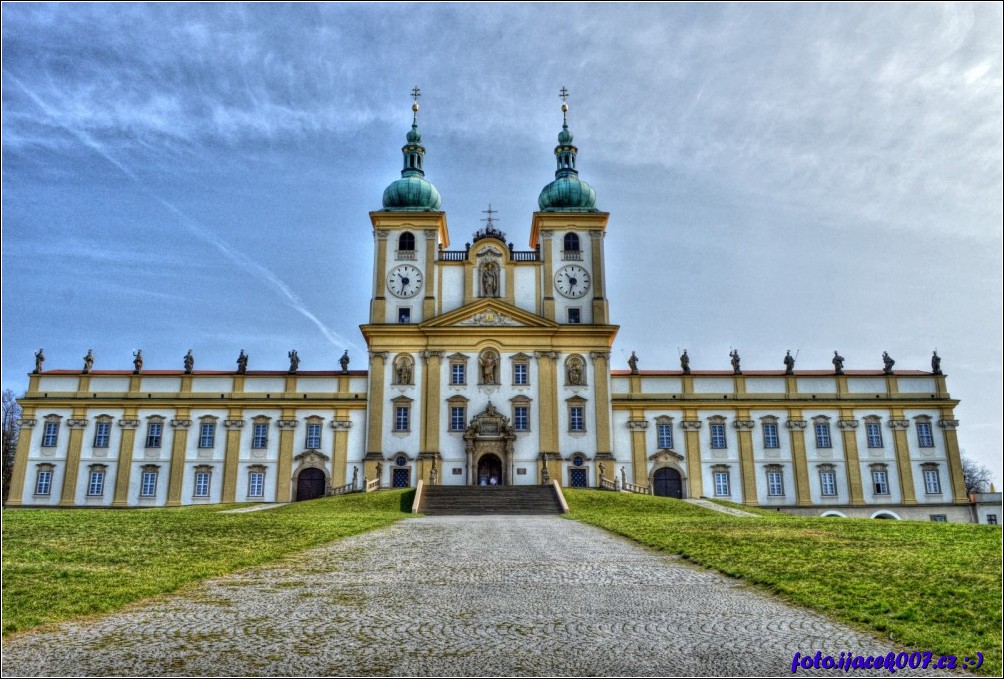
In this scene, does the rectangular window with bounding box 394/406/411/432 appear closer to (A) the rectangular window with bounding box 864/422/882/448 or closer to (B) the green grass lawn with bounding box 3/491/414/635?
→ (B) the green grass lawn with bounding box 3/491/414/635

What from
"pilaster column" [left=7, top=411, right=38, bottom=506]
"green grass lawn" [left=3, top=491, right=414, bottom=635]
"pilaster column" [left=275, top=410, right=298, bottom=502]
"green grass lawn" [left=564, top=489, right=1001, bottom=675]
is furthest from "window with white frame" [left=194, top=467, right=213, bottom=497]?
"green grass lawn" [left=564, top=489, right=1001, bottom=675]

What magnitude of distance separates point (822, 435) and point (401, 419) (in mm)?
26758

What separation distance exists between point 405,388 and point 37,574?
1373 inches

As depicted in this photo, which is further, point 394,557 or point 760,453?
point 760,453

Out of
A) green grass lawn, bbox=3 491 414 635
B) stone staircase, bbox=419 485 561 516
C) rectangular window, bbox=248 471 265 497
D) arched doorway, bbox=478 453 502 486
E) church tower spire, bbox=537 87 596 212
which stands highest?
church tower spire, bbox=537 87 596 212

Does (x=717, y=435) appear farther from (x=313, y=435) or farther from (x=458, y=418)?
(x=313, y=435)

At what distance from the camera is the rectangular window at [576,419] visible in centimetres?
4478

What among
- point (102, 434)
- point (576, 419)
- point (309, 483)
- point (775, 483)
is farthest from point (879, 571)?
point (102, 434)

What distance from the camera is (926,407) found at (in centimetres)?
4825

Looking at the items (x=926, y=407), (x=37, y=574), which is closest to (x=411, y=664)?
(x=37, y=574)

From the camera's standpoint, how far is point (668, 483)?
153 ft

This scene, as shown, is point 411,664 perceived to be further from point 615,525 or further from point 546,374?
point 546,374

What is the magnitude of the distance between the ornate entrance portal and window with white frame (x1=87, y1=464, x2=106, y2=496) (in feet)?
75.8

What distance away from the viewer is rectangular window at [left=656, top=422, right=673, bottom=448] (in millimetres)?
47250
